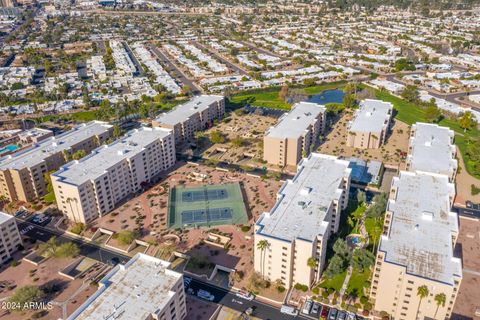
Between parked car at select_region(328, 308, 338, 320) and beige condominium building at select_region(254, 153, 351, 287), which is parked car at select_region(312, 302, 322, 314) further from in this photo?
beige condominium building at select_region(254, 153, 351, 287)

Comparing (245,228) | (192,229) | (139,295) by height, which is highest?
(139,295)

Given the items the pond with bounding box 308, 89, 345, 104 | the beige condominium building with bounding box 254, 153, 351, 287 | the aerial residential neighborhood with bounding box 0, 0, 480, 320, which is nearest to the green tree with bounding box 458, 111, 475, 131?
the aerial residential neighborhood with bounding box 0, 0, 480, 320

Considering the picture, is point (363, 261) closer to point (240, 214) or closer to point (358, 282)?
point (358, 282)

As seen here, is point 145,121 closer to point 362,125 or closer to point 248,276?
point 362,125

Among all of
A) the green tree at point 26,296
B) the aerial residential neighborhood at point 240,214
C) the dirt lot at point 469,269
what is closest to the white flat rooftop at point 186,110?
the aerial residential neighborhood at point 240,214

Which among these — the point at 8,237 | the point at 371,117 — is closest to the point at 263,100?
the point at 371,117
